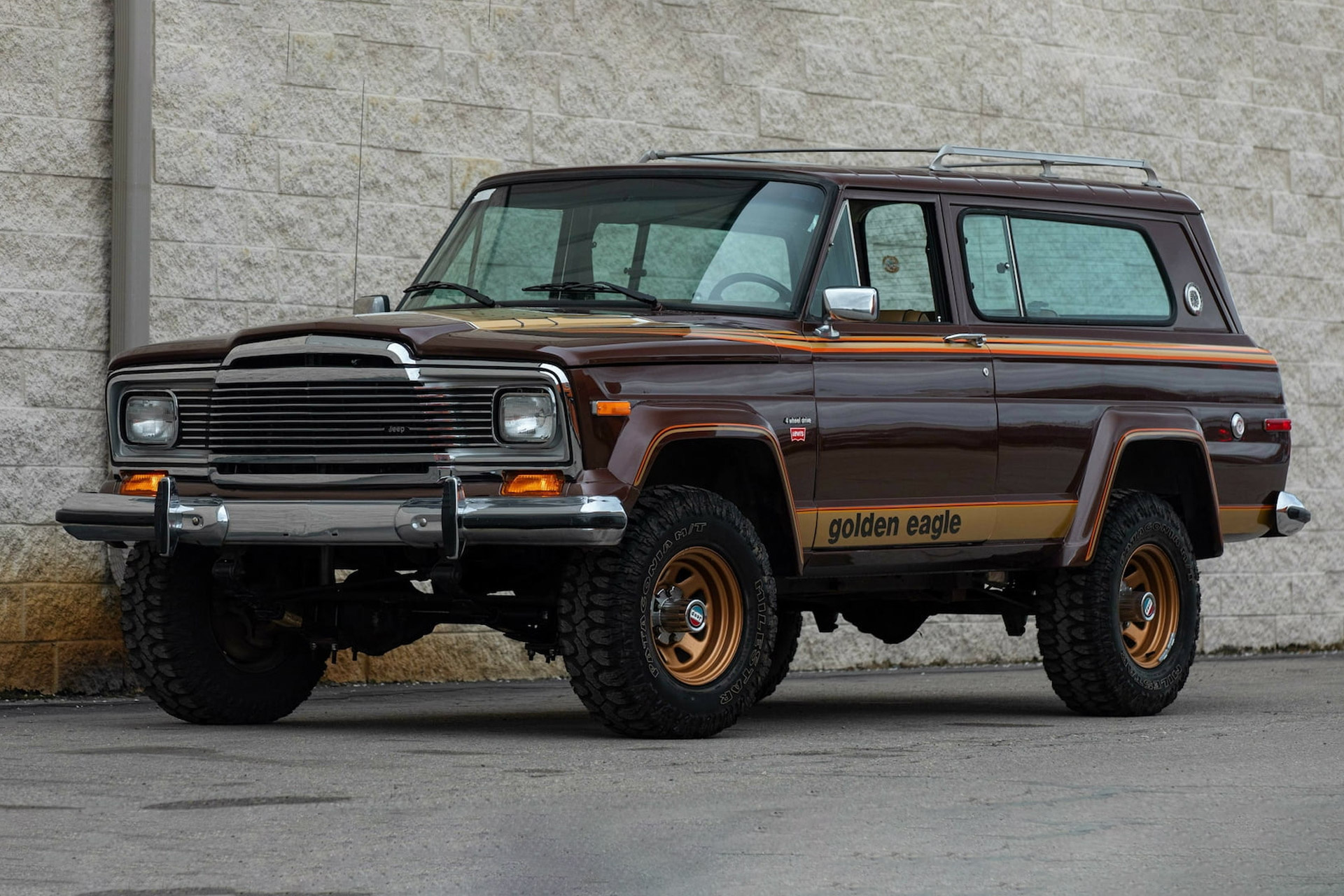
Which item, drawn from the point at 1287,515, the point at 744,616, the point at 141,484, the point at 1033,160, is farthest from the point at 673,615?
the point at 1287,515

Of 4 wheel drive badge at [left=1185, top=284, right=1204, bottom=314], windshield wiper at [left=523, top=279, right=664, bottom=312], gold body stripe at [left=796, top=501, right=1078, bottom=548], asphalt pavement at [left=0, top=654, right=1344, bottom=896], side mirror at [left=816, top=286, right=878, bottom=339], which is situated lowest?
asphalt pavement at [left=0, top=654, right=1344, bottom=896]

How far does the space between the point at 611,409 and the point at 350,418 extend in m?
0.95

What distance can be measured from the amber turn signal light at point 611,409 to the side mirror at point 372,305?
6.49 ft

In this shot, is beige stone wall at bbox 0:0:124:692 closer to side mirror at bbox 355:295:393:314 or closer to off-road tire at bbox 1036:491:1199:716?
side mirror at bbox 355:295:393:314

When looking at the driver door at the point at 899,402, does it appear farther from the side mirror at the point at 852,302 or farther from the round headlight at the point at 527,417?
the round headlight at the point at 527,417

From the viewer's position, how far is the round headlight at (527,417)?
765cm

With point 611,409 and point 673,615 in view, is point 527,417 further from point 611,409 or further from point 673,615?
point 673,615

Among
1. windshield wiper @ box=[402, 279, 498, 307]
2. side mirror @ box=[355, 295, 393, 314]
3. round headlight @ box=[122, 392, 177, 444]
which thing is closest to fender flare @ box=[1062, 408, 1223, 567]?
windshield wiper @ box=[402, 279, 498, 307]

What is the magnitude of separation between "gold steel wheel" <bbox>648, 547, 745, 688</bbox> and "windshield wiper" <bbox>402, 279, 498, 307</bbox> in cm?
145

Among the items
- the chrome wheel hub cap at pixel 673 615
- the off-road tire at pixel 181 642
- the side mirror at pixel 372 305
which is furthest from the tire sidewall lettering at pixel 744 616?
the side mirror at pixel 372 305

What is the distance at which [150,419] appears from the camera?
8.59 m

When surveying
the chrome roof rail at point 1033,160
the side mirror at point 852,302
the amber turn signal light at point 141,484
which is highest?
the chrome roof rail at point 1033,160

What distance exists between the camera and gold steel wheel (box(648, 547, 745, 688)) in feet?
26.3

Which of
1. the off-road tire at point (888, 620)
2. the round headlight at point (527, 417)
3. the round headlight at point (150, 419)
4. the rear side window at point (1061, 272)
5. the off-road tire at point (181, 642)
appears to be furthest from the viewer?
the off-road tire at point (888, 620)
